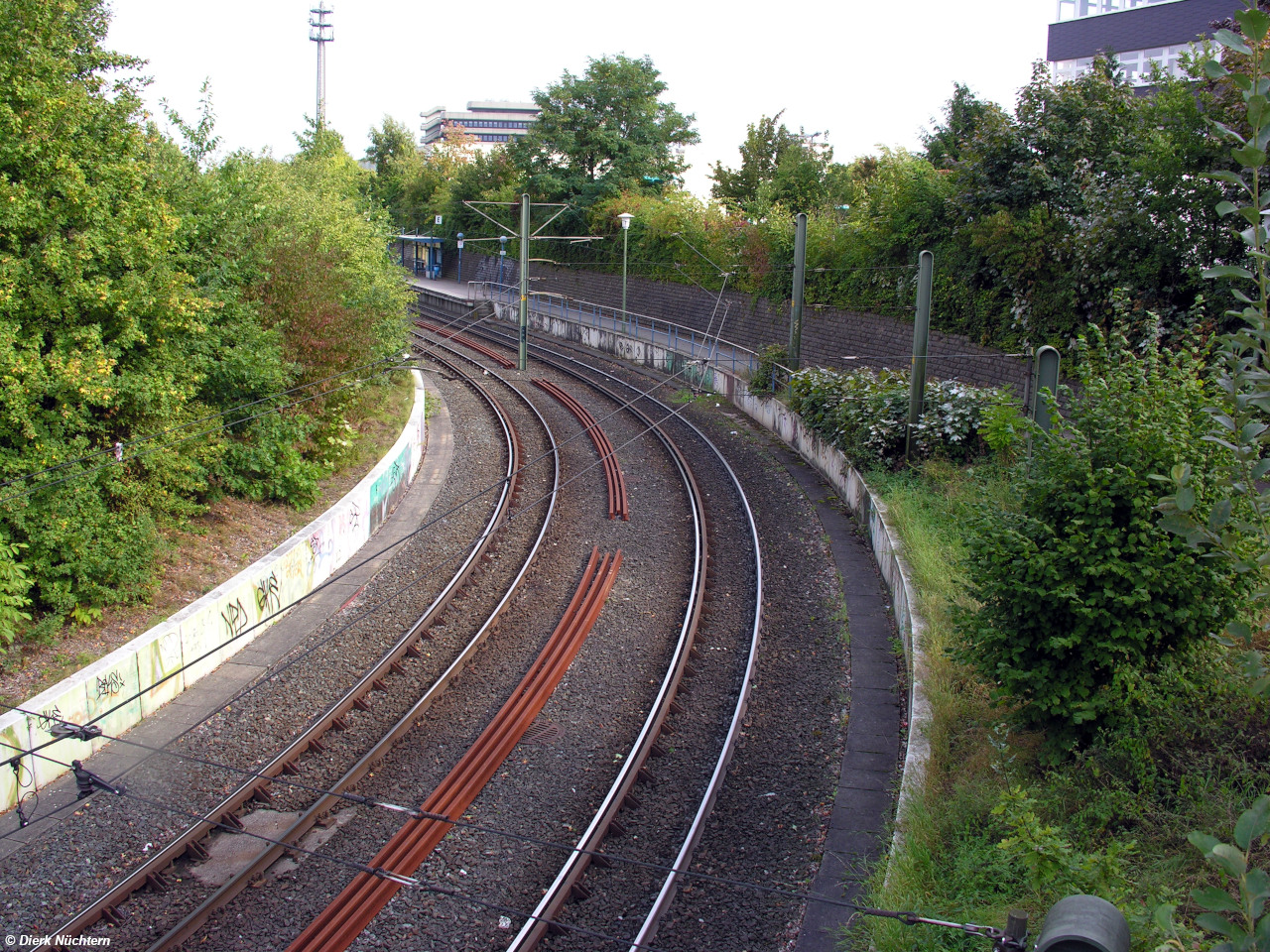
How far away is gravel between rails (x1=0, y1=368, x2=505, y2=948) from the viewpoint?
724 cm

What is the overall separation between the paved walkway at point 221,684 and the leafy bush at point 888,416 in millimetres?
8933

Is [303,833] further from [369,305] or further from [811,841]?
[369,305]

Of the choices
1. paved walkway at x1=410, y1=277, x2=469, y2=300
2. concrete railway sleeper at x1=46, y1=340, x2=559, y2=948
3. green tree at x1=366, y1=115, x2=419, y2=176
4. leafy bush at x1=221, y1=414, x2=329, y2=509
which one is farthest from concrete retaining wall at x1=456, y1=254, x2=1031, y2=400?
green tree at x1=366, y1=115, x2=419, y2=176

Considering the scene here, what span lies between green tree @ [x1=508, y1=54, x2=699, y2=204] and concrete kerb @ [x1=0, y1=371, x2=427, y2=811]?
3694 cm

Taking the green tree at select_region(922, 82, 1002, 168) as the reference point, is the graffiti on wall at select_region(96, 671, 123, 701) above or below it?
Answer: below

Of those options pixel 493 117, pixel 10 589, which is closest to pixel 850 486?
pixel 10 589


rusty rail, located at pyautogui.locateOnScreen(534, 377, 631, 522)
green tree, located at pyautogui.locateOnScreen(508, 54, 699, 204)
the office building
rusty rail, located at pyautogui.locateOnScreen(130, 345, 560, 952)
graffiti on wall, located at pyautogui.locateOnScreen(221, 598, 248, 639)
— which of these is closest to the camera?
rusty rail, located at pyautogui.locateOnScreen(130, 345, 560, 952)

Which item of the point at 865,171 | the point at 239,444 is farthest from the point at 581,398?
the point at 865,171

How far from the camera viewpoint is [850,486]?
17984 mm

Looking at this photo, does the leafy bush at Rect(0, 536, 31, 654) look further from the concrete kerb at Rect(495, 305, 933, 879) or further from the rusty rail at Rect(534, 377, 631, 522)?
the concrete kerb at Rect(495, 305, 933, 879)

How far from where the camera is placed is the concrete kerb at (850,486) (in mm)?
8625

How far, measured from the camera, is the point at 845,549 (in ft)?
50.9

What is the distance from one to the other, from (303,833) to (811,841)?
14.8 ft

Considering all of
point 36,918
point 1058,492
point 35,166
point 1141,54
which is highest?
point 1141,54
